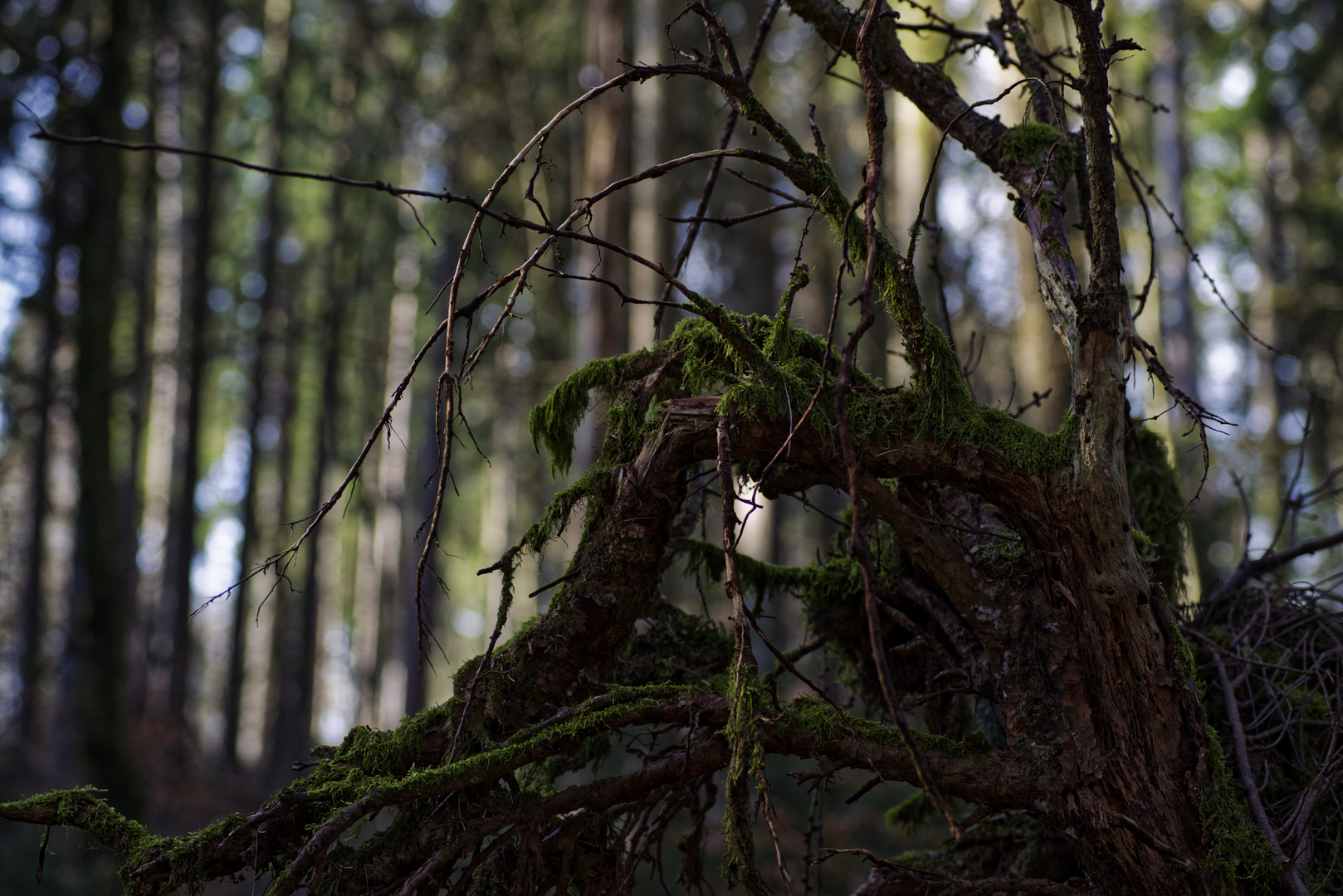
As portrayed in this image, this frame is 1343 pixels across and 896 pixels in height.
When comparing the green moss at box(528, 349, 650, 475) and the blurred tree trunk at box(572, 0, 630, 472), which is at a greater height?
the blurred tree trunk at box(572, 0, 630, 472)

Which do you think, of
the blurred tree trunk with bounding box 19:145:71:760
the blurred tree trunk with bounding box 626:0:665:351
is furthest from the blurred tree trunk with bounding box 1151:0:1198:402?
the blurred tree trunk with bounding box 19:145:71:760

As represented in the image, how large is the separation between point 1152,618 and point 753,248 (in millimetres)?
14688

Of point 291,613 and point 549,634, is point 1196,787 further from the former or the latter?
point 291,613

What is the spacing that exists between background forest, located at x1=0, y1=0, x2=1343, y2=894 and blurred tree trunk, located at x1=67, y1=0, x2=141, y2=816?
0.03m

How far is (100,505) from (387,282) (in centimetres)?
1214

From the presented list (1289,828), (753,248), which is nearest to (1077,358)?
(1289,828)

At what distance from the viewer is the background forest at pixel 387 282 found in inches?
315

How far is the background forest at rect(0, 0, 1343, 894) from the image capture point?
7.99m

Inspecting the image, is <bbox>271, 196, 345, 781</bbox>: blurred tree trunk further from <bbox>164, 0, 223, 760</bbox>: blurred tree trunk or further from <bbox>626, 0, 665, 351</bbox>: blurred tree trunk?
<bbox>626, 0, 665, 351</bbox>: blurred tree trunk

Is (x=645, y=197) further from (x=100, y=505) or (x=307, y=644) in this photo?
(x=307, y=644)

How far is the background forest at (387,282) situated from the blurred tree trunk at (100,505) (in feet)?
0.09

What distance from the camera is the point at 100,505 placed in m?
7.58

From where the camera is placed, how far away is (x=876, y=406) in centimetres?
237

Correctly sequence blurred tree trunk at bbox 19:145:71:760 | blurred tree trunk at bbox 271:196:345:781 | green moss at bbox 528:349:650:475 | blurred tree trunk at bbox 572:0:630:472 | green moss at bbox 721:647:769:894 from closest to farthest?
green moss at bbox 721:647:769:894 → green moss at bbox 528:349:650:475 → blurred tree trunk at bbox 572:0:630:472 → blurred tree trunk at bbox 19:145:71:760 → blurred tree trunk at bbox 271:196:345:781
